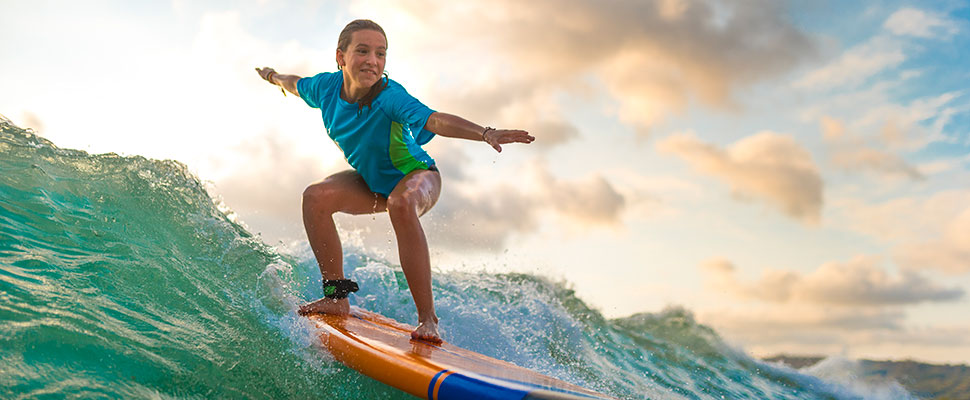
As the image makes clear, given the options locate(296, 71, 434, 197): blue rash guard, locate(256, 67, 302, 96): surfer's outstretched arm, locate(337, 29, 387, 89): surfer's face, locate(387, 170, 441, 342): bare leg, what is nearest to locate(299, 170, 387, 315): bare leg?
locate(296, 71, 434, 197): blue rash guard

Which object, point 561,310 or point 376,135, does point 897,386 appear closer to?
point 561,310

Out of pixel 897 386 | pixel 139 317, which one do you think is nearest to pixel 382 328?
pixel 139 317

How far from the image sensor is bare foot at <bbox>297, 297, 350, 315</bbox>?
13.5ft

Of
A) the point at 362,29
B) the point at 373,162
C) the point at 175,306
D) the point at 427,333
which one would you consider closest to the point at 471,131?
the point at 373,162

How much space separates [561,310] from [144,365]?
6.26 m

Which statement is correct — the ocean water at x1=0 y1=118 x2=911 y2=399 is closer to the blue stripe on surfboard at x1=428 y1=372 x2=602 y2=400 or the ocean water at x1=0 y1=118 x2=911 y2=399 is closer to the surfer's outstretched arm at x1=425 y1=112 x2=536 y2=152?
the blue stripe on surfboard at x1=428 y1=372 x2=602 y2=400

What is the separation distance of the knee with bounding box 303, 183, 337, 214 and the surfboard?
67cm

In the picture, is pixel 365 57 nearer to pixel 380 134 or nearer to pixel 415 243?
pixel 380 134

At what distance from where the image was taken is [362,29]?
12.7ft

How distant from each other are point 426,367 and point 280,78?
111 inches

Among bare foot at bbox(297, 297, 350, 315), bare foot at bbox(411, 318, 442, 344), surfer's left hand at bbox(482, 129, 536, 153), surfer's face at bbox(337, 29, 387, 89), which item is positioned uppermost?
surfer's face at bbox(337, 29, 387, 89)

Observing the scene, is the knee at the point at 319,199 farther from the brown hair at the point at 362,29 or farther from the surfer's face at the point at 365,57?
the surfer's face at the point at 365,57

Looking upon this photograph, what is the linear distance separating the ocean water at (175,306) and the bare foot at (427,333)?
22.5 inches

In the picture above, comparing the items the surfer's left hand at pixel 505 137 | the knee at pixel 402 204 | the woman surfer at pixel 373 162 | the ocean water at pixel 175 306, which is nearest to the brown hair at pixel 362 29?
the woman surfer at pixel 373 162
